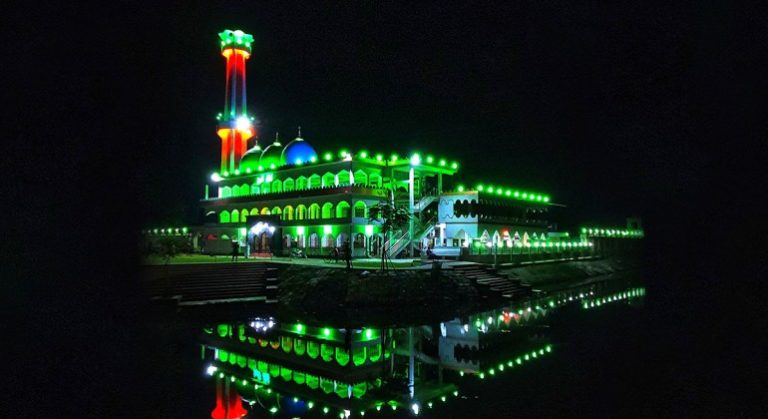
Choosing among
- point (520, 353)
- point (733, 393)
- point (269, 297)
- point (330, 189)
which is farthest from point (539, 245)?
point (733, 393)

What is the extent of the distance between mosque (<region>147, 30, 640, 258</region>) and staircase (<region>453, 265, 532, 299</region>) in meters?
2.69

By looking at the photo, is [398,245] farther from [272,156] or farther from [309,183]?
[272,156]

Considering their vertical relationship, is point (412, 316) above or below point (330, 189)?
below

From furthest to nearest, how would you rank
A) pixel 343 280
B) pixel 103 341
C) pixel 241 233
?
pixel 241 233 < pixel 343 280 < pixel 103 341

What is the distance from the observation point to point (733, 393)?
8508 mm

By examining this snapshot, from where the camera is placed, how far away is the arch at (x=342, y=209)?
32.4m

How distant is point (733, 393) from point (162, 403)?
31.4 feet

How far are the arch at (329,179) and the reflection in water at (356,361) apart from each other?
18670 millimetres

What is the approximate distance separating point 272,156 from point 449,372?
1297 inches

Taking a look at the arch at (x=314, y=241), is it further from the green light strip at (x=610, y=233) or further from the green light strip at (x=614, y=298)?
the green light strip at (x=610, y=233)

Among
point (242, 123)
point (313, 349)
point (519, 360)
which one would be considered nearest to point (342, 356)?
point (313, 349)

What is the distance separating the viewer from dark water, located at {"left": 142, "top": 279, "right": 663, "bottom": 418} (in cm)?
802

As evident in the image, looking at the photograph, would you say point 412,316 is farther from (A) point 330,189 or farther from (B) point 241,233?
(B) point 241,233

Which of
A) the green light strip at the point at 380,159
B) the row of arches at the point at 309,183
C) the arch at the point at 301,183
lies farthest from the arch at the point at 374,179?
the arch at the point at 301,183
